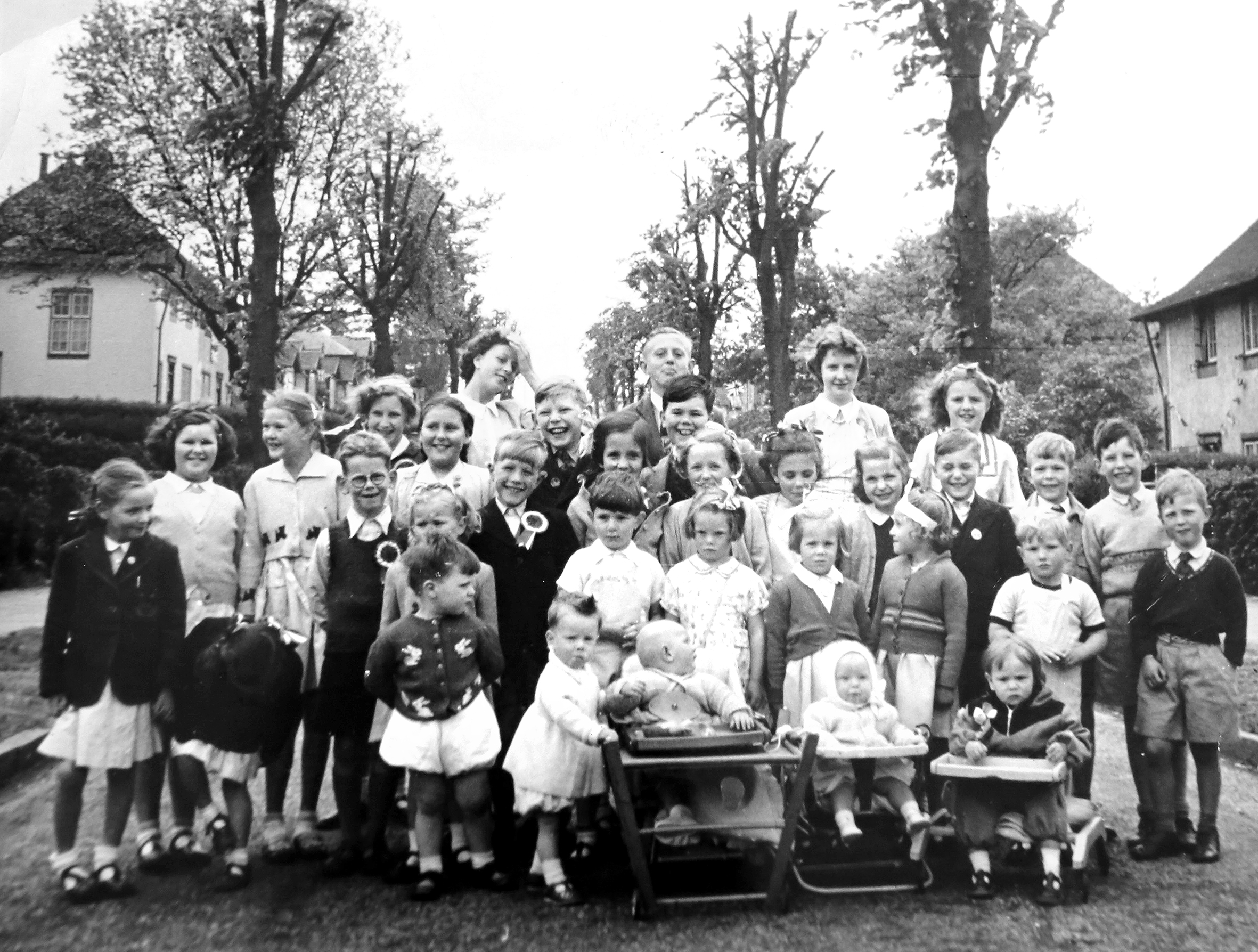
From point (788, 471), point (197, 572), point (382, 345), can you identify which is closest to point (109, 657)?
point (197, 572)

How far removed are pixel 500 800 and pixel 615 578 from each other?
39.9 inches

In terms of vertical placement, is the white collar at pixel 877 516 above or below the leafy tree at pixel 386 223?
below

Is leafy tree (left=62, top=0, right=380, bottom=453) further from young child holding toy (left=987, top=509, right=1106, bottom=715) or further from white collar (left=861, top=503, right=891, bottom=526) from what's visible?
young child holding toy (left=987, top=509, right=1106, bottom=715)

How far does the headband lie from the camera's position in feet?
14.6

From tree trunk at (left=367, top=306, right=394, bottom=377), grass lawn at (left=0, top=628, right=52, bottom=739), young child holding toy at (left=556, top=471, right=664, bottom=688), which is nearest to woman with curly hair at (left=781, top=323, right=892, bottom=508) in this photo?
young child holding toy at (left=556, top=471, right=664, bottom=688)

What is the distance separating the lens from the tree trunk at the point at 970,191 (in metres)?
9.70

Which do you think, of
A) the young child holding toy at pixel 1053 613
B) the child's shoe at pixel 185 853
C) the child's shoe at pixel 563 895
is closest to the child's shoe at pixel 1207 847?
the young child holding toy at pixel 1053 613

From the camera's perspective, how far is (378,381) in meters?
5.27

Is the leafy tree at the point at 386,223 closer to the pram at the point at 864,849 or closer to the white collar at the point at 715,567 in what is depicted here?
the white collar at the point at 715,567

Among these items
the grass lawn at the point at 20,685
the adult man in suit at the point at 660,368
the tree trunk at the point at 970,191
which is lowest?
the grass lawn at the point at 20,685

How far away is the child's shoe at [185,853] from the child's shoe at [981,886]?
291 cm

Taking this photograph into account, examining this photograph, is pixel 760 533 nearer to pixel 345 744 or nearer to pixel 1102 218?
pixel 345 744

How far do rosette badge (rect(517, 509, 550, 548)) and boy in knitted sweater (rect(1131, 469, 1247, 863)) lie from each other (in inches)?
101

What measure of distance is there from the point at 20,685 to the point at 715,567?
5.42 meters
